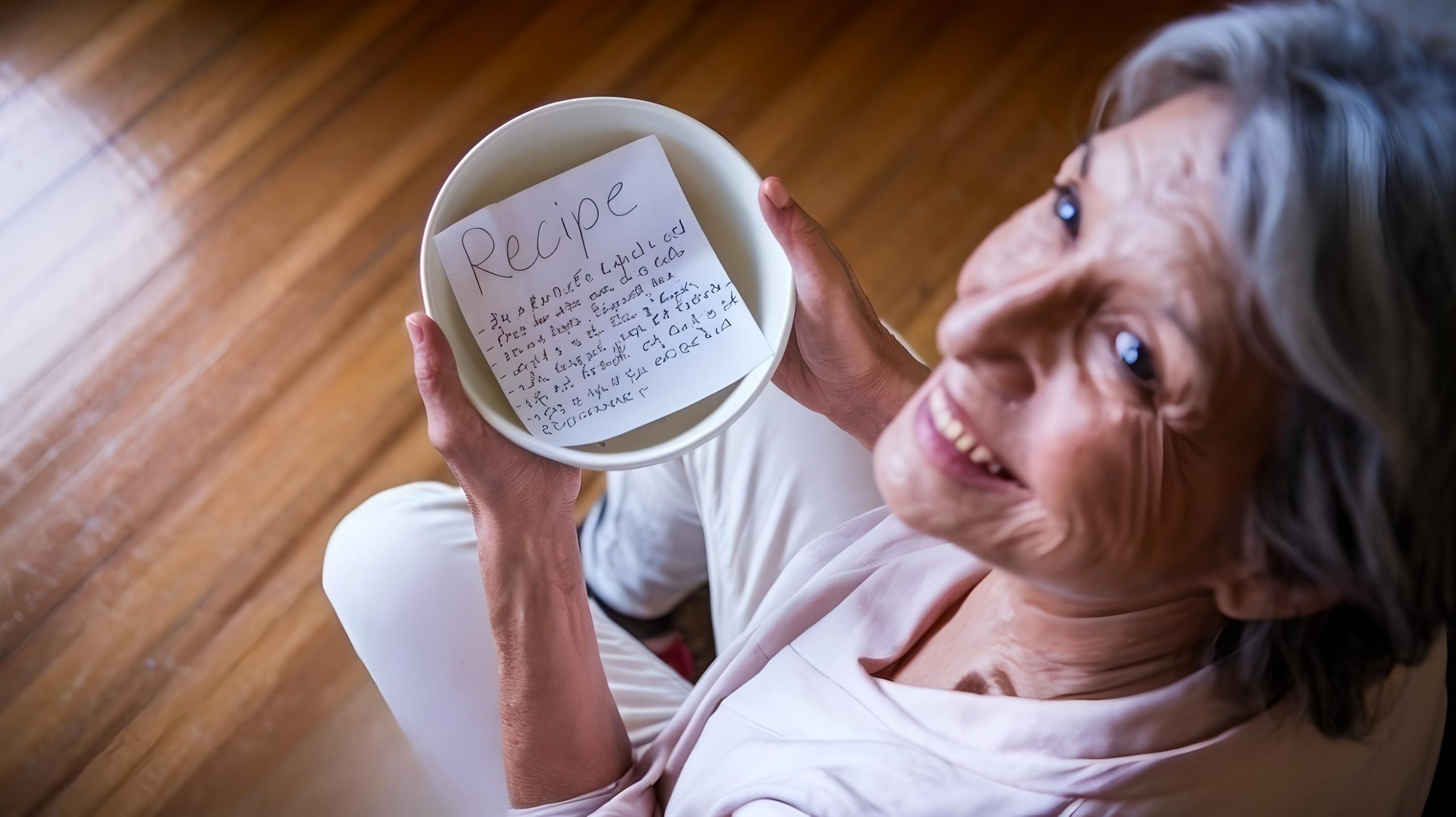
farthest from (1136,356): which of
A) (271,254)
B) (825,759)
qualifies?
(271,254)

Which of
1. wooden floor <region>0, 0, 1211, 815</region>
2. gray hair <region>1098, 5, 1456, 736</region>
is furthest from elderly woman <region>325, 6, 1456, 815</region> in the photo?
wooden floor <region>0, 0, 1211, 815</region>

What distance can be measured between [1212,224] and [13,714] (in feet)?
4.77

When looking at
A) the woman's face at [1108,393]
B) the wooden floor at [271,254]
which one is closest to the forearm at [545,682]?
the wooden floor at [271,254]

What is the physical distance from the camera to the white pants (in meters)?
0.87

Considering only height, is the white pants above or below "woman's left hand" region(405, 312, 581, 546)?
below

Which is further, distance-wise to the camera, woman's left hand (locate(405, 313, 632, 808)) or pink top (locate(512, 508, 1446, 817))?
woman's left hand (locate(405, 313, 632, 808))

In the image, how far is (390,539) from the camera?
902mm

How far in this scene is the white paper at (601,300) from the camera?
785mm

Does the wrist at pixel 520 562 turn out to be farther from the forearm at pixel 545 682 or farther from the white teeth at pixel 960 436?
the white teeth at pixel 960 436

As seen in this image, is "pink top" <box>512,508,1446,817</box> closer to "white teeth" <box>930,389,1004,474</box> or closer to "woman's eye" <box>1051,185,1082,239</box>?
"white teeth" <box>930,389,1004,474</box>

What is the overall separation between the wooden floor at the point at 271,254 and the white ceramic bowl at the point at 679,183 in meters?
0.50

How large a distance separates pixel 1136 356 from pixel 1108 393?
0.03 meters

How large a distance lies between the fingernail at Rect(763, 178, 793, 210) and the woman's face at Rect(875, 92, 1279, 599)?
0.22 metres

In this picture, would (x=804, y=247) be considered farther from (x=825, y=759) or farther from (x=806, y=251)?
(x=825, y=759)
